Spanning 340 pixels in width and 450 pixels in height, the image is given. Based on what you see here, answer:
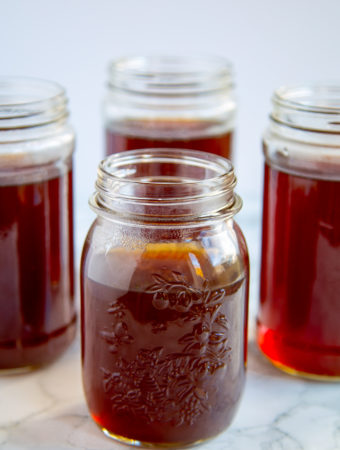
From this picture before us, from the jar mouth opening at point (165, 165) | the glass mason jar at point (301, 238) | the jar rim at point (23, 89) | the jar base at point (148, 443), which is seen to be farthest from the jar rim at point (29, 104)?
the jar base at point (148, 443)

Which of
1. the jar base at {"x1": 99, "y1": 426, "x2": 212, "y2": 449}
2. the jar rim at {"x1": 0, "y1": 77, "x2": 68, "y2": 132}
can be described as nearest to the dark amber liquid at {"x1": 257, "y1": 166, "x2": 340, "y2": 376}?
the jar base at {"x1": 99, "y1": 426, "x2": 212, "y2": 449}

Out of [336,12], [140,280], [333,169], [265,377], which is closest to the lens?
[140,280]

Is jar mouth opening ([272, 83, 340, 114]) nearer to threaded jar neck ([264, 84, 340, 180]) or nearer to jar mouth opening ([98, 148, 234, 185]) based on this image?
threaded jar neck ([264, 84, 340, 180])

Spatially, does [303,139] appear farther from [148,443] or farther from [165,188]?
[148,443]

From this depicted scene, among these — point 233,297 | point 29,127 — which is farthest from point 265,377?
point 29,127

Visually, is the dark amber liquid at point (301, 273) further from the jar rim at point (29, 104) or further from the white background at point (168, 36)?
the white background at point (168, 36)

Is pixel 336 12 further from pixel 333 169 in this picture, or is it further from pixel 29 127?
pixel 29 127
